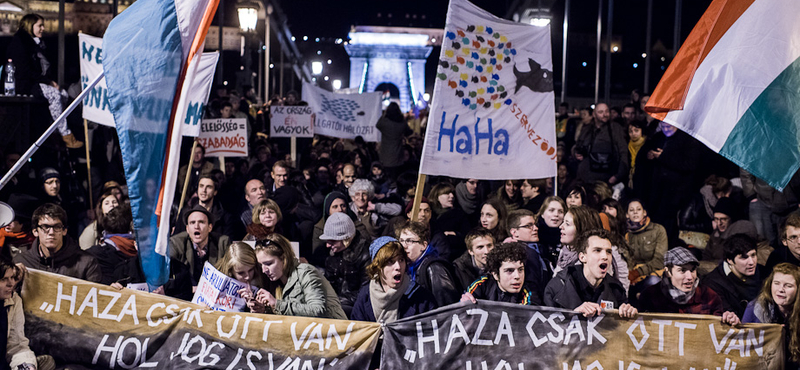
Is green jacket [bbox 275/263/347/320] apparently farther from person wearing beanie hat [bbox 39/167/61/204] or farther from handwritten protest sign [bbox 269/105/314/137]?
handwritten protest sign [bbox 269/105/314/137]

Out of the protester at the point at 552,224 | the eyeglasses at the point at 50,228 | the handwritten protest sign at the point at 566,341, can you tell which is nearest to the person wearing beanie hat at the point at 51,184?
the eyeglasses at the point at 50,228

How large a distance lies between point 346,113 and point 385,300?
36.7 feet

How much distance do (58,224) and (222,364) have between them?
203cm

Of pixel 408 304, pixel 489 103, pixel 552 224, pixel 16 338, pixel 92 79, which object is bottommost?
pixel 16 338

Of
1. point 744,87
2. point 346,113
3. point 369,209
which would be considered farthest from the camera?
point 346,113

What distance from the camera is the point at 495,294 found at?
6273mm

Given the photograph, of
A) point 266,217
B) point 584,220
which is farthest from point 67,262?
point 584,220

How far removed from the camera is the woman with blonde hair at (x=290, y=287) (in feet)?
20.3

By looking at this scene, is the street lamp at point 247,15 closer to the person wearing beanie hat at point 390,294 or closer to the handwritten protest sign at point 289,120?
the handwritten protest sign at point 289,120

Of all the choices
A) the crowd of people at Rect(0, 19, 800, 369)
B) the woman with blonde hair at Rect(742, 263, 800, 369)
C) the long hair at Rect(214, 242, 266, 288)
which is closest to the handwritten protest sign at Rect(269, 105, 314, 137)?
the crowd of people at Rect(0, 19, 800, 369)

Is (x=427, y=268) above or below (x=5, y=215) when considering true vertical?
below

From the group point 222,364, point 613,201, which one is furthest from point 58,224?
point 613,201

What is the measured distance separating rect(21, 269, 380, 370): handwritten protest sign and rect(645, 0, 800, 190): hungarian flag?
2455mm

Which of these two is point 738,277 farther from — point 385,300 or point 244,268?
point 244,268
